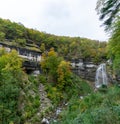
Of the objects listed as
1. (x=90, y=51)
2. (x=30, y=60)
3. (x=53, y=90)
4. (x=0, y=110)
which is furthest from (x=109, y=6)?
(x=90, y=51)

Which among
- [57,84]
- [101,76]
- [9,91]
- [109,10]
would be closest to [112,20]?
[109,10]

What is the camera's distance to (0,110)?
90.2 feet

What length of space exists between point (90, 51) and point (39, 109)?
26.6 metres

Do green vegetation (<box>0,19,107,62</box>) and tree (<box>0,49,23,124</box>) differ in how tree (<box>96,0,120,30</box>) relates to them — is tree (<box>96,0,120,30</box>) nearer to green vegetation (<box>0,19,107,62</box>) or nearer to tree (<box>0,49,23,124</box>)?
tree (<box>0,49,23,124</box>)

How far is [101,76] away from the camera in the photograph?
172 ft

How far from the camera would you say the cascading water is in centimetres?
5138

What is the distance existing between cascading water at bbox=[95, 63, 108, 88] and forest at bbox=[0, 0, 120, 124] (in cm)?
136

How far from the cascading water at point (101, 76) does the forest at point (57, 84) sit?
4.46 feet

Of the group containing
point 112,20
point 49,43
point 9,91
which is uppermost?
point 49,43

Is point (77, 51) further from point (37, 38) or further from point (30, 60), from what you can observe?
point (30, 60)

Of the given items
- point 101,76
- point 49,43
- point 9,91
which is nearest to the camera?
point 9,91

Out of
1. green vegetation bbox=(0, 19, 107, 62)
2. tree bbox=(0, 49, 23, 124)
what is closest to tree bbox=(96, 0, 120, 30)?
tree bbox=(0, 49, 23, 124)

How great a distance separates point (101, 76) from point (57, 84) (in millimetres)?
12095

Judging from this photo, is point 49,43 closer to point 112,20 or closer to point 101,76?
point 101,76
